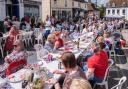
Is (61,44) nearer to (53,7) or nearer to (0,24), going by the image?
(0,24)

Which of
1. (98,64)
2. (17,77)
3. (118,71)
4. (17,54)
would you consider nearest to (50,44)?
(118,71)

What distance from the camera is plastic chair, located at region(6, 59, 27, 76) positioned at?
6965 mm

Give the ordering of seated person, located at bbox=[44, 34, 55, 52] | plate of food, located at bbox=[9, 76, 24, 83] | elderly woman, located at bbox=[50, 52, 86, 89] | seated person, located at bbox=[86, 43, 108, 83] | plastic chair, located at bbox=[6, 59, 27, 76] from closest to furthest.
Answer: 1. elderly woman, located at bbox=[50, 52, 86, 89]
2. plate of food, located at bbox=[9, 76, 24, 83]
3. seated person, located at bbox=[86, 43, 108, 83]
4. plastic chair, located at bbox=[6, 59, 27, 76]
5. seated person, located at bbox=[44, 34, 55, 52]

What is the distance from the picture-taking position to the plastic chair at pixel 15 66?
6.96 m

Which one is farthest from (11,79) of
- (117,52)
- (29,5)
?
(29,5)

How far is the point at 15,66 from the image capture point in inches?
280

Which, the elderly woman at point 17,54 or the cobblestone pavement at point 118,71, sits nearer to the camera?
the elderly woman at point 17,54

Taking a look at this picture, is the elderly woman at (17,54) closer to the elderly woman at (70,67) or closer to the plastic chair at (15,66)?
the plastic chair at (15,66)

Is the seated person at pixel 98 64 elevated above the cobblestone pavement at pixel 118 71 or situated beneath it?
elevated above

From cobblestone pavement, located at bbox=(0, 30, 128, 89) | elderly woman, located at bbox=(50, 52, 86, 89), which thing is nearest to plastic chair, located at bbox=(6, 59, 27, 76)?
elderly woman, located at bbox=(50, 52, 86, 89)

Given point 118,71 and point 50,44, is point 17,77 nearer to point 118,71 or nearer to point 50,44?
point 50,44

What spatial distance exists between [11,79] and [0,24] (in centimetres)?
1382

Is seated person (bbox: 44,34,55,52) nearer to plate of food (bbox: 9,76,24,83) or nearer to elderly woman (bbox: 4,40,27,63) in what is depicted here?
elderly woman (bbox: 4,40,27,63)

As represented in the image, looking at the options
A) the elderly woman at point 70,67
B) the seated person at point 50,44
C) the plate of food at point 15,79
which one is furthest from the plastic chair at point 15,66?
the seated person at point 50,44
